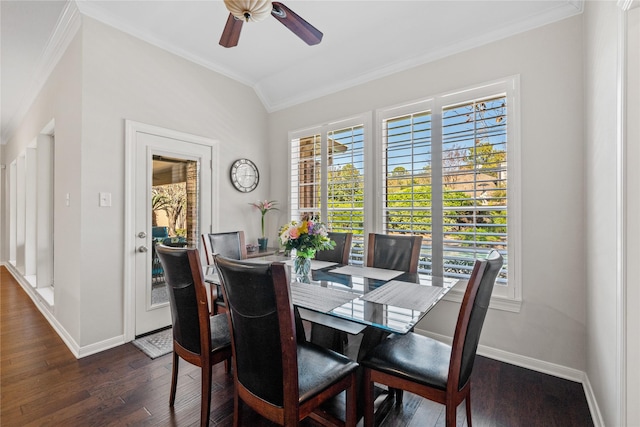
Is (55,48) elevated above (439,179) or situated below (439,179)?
above

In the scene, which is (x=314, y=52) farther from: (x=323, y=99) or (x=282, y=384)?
(x=282, y=384)

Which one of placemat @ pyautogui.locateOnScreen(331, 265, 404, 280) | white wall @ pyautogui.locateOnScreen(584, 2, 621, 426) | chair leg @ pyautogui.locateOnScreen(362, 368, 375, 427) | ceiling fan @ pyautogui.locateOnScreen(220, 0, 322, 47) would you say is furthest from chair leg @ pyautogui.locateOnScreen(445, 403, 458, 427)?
ceiling fan @ pyautogui.locateOnScreen(220, 0, 322, 47)

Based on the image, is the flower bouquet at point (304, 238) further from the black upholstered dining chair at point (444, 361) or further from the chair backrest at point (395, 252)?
the black upholstered dining chair at point (444, 361)

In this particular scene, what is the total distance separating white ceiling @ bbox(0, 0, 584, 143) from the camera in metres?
2.48

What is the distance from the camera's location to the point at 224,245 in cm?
280

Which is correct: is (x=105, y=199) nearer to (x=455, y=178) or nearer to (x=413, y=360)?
(x=413, y=360)

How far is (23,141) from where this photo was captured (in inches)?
187

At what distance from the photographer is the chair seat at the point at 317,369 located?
1296 millimetres

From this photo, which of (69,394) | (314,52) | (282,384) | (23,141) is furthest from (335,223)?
(23,141)

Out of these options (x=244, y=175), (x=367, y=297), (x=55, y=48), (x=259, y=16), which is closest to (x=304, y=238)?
(x=367, y=297)

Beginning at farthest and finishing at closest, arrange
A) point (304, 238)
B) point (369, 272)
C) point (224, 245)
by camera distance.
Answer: point (224, 245) < point (369, 272) < point (304, 238)

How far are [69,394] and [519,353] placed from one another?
338cm

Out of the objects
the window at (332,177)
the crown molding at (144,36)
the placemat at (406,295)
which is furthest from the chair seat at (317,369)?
the crown molding at (144,36)

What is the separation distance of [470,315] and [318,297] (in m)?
0.78
